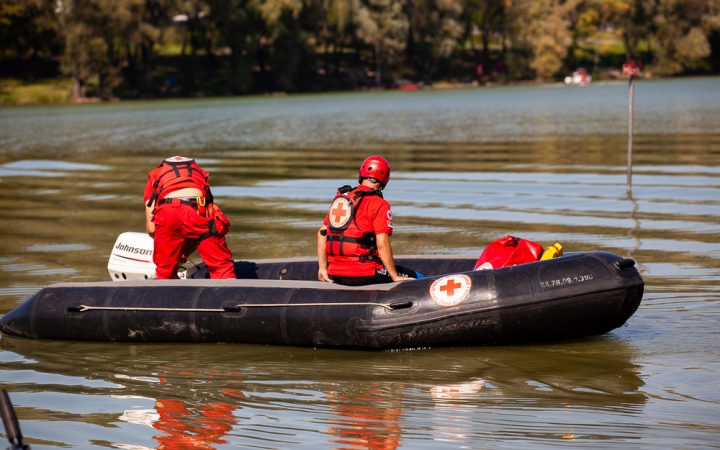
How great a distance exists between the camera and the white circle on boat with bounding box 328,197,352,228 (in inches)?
305

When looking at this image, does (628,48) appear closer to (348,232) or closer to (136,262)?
(136,262)

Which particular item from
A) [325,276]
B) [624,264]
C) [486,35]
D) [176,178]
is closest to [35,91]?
[486,35]

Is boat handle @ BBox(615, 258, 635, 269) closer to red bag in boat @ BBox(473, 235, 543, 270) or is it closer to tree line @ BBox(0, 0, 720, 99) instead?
red bag in boat @ BBox(473, 235, 543, 270)

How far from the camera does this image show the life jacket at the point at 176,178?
8555mm

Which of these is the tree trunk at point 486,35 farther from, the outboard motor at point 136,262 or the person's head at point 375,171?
the person's head at point 375,171

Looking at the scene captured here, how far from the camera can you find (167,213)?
8.52 meters

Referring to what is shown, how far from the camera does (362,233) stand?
7797mm

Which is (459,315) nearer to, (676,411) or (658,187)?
(676,411)

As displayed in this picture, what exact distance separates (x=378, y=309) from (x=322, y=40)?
236 feet

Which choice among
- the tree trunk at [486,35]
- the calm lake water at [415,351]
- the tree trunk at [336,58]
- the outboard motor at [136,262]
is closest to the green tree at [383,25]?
the tree trunk at [336,58]

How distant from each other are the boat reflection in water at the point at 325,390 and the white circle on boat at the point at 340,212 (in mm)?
1003

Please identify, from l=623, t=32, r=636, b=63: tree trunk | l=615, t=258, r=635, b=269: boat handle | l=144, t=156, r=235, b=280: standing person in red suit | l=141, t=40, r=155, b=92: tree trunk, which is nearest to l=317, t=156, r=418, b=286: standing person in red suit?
l=144, t=156, r=235, b=280: standing person in red suit

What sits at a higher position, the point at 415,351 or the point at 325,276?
the point at 325,276

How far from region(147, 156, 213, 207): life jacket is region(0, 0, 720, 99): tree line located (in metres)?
56.3
